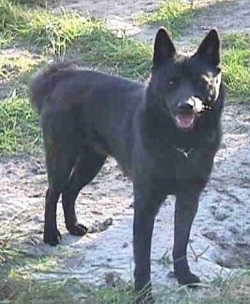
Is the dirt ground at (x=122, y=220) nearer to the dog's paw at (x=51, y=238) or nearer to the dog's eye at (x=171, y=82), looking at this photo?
the dog's paw at (x=51, y=238)

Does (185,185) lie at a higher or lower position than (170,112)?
lower

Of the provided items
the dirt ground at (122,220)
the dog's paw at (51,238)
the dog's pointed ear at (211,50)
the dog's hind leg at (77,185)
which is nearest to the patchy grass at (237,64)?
the dirt ground at (122,220)

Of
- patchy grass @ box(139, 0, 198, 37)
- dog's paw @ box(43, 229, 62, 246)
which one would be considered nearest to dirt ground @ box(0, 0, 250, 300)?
dog's paw @ box(43, 229, 62, 246)

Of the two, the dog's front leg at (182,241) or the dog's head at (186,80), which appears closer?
the dog's head at (186,80)

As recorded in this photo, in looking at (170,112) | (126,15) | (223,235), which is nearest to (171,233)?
(223,235)

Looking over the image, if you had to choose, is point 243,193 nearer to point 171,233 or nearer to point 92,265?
point 171,233

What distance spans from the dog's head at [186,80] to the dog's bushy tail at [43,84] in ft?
3.16

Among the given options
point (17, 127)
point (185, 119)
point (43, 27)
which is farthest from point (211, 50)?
point (43, 27)

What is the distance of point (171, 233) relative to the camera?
17.9ft

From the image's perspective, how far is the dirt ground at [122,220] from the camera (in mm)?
5102

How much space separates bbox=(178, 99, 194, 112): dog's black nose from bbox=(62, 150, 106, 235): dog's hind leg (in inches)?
48.9

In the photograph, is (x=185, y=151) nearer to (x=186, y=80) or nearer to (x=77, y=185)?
(x=186, y=80)

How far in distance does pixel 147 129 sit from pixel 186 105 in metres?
0.39

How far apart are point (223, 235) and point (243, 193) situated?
1.91 feet
